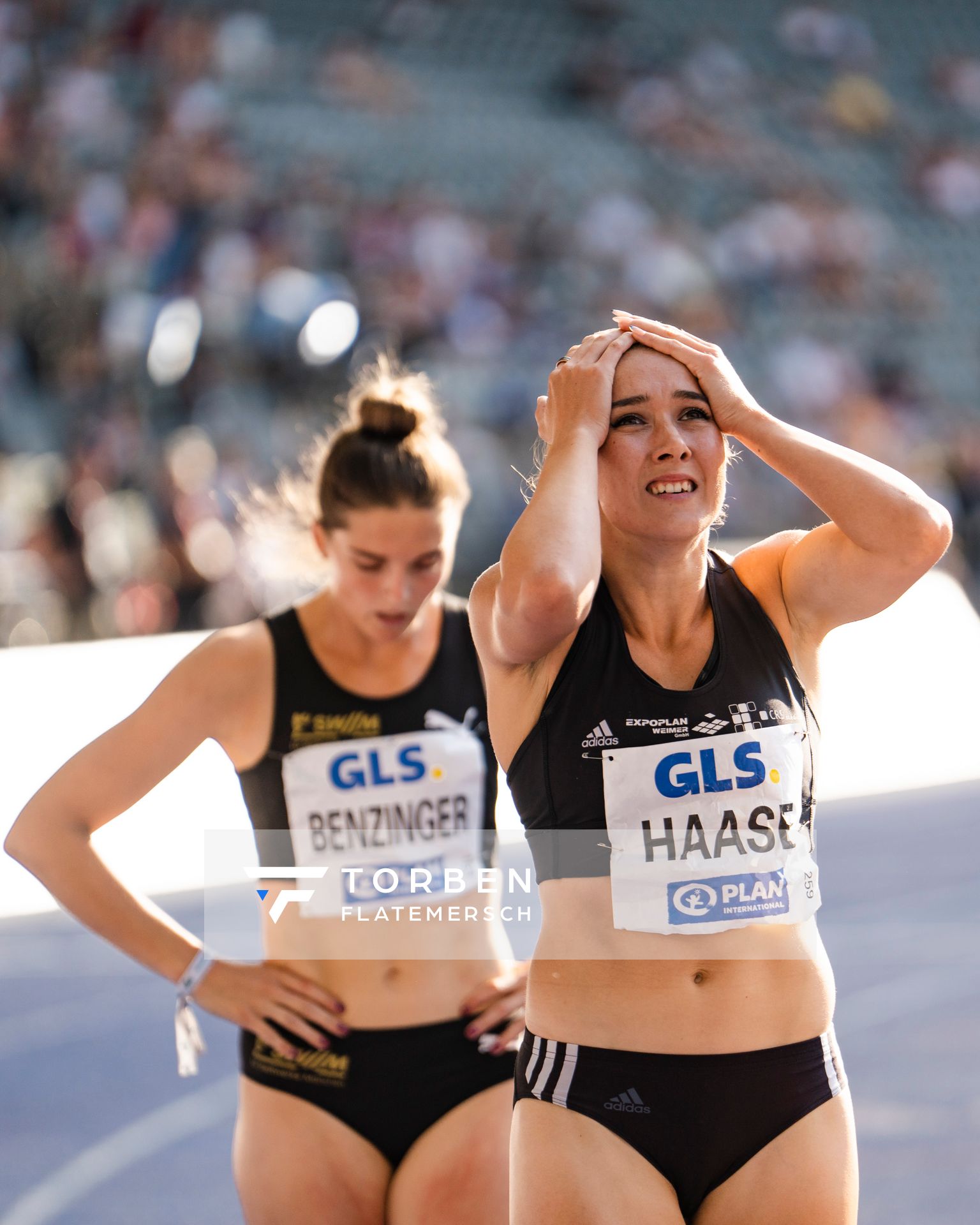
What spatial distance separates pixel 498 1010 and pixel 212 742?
5.03 metres

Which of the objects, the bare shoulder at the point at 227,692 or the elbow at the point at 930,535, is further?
the bare shoulder at the point at 227,692

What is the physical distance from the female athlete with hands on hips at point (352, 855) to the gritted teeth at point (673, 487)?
2.78 ft

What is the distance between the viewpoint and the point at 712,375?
6.99 ft

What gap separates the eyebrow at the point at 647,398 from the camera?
2131 millimetres

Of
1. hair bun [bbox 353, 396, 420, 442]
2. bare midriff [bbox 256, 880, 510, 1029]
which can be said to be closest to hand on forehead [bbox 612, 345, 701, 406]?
hair bun [bbox 353, 396, 420, 442]

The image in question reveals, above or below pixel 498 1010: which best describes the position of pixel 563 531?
above

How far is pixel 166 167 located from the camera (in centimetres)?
1214

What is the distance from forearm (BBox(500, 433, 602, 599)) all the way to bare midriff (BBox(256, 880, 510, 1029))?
99 centimetres

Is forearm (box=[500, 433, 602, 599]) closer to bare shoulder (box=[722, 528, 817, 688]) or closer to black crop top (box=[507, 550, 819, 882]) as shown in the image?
black crop top (box=[507, 550, 819, 882])

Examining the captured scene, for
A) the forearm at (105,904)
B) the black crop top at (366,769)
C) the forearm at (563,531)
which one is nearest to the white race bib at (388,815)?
the black crop top at (366,769)

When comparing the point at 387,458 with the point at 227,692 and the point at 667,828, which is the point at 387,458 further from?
the point at 667,828

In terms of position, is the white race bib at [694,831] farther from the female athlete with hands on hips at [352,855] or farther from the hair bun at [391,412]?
the hair bun at [391,412]

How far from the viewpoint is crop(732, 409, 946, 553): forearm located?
83.4 inches

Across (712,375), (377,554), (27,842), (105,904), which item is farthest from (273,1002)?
(712,375)
